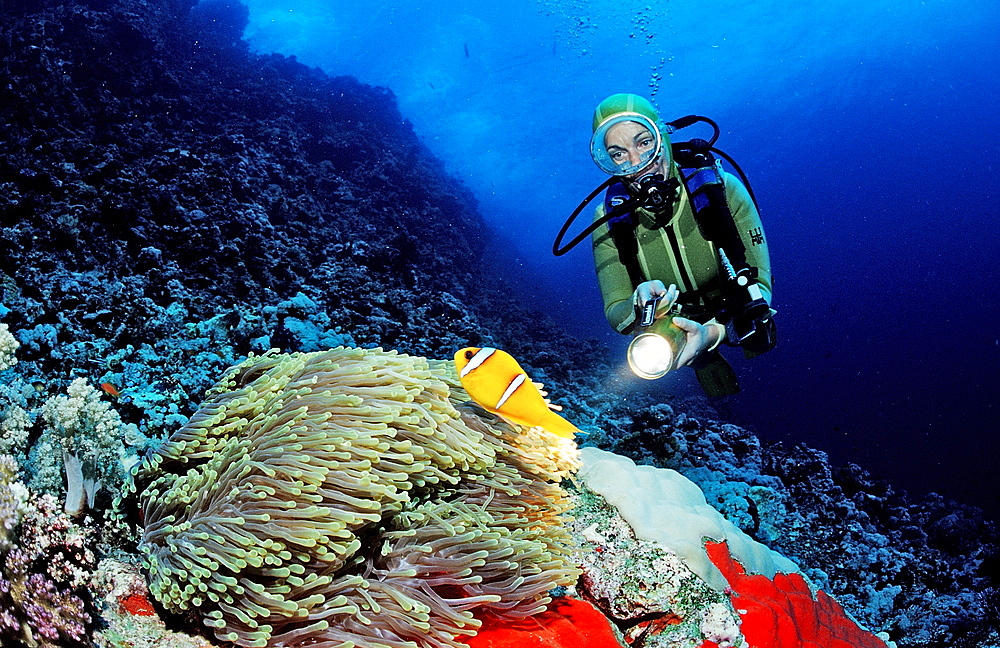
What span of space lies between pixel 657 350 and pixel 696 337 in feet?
0.76

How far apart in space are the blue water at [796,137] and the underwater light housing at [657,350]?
15046 mm

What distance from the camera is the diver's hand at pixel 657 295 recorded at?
8.32 feet

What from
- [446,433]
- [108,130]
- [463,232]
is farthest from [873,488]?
[108,130]

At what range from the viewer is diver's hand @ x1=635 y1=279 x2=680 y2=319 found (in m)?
2.54

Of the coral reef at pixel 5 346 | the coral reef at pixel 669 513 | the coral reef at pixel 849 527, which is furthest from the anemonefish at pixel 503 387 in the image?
the coral reef at pixel 849 527

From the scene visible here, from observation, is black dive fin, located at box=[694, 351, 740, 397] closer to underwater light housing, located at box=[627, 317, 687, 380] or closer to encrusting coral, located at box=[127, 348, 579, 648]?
underwater light housing, located at box=[627, 317, 687, 380]

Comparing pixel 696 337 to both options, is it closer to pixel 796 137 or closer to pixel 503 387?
pixel 503 387

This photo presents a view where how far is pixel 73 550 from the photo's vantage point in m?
1.24

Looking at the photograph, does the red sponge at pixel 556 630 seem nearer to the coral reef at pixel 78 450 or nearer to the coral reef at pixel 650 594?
the coral reef at pixel 650 594

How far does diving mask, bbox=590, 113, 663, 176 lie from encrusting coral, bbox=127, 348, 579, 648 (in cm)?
168

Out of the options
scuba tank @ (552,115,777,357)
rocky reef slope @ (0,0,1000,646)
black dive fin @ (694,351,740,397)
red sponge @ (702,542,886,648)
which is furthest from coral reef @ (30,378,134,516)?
black dive fin @ (694,351,740,397)

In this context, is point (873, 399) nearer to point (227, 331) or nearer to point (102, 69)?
point (227, 331)

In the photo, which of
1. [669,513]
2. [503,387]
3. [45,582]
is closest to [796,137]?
[669,513]

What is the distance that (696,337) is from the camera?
2.43m
